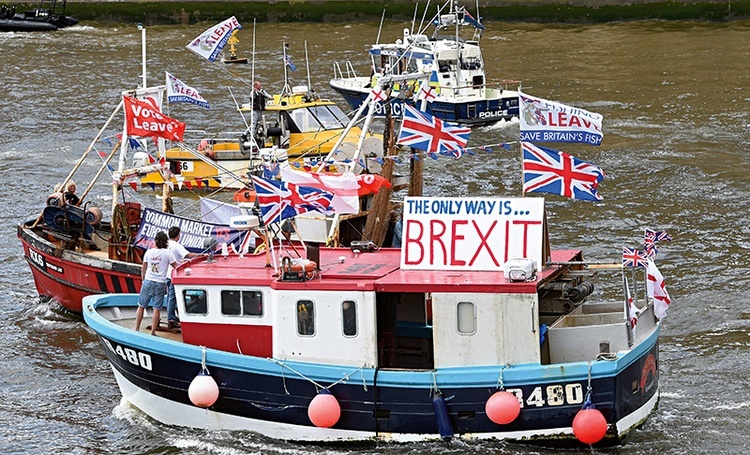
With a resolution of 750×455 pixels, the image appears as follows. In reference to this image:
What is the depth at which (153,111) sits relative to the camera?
2234 centimetres

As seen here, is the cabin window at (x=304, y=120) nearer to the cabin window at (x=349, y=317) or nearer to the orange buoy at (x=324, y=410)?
the cabin window at (x=349, y=317)

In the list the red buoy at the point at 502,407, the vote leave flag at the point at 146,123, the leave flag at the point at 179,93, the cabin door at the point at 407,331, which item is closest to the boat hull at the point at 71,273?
the vote leave flag at the point at 146,123

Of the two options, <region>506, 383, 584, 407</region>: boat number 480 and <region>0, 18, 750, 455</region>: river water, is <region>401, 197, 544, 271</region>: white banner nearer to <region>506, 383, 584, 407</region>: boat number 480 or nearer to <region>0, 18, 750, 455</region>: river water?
<region>506, 383, 584, 407</region>: boat number 480

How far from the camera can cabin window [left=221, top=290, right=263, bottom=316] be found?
653 inches

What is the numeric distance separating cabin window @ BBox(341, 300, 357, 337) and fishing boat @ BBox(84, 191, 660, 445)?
0.02 meters

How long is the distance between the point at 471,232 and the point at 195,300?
3680 millimetres

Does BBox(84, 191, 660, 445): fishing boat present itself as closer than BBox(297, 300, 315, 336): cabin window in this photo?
Yes

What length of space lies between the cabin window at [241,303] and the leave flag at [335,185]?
5.02ft

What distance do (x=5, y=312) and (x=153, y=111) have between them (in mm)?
5015

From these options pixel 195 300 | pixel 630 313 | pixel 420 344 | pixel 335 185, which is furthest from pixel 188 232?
pixel 630 313

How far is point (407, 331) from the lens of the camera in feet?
56.3

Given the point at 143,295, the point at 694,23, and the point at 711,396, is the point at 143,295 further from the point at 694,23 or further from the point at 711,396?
the point at 694,23

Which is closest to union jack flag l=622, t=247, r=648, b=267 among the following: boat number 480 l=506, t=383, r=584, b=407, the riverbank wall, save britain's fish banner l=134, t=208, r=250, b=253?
boat number 480 l=506, t=383, r=584, b=407

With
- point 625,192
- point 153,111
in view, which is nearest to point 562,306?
point 153,111
